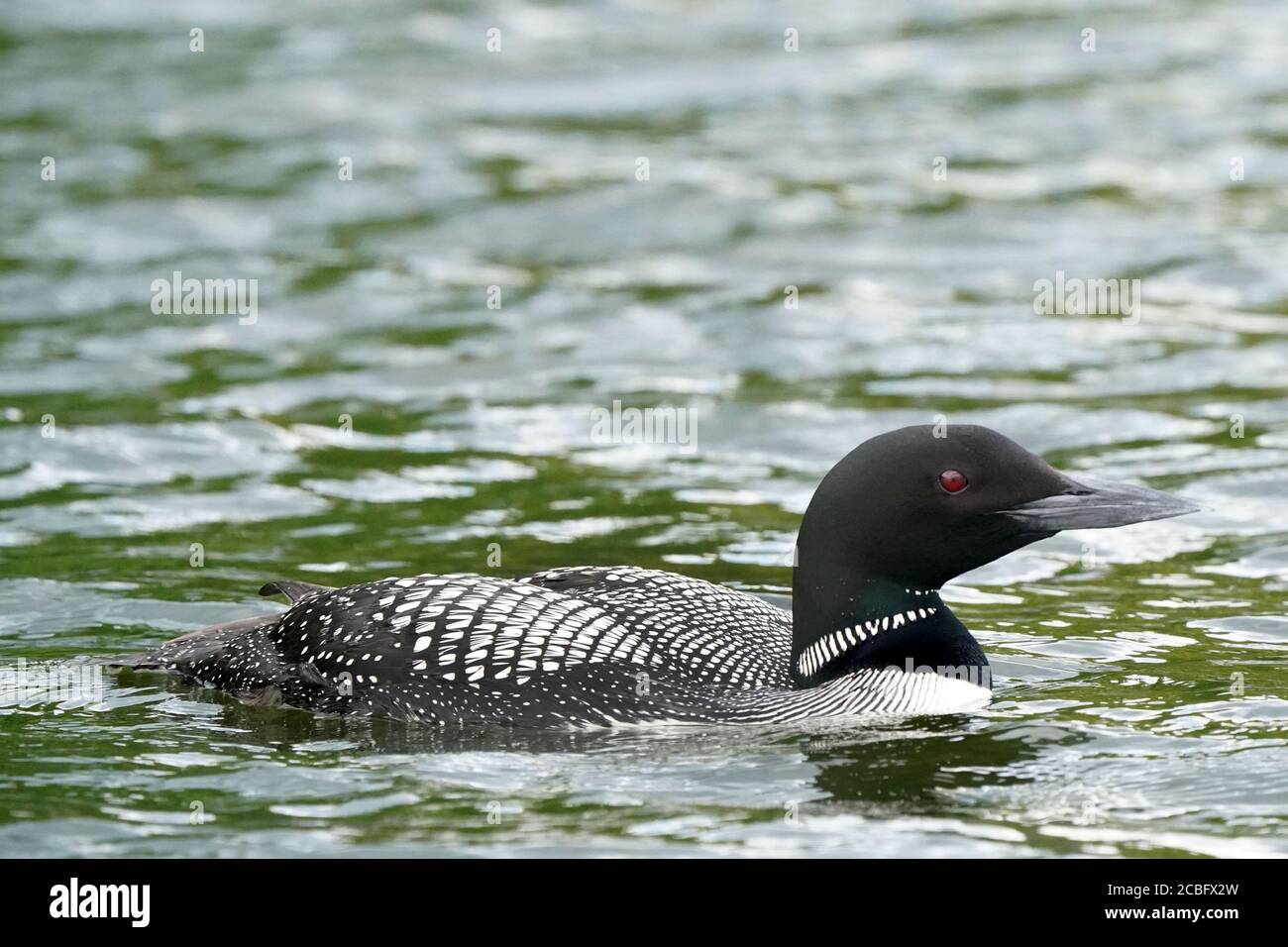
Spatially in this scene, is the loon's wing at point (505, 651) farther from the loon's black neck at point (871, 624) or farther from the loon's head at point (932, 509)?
the loon's head at point (932, 509)

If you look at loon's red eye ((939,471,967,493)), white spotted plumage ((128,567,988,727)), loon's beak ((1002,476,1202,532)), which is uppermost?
loon's red eye ((939,471,967,493))

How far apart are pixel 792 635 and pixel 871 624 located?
1.12ft

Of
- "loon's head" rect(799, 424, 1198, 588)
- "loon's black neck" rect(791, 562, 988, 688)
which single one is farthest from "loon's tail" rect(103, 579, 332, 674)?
"loon's head" rect(799, 424, 1198, 588)

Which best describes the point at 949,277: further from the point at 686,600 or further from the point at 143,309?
the point at 686,600

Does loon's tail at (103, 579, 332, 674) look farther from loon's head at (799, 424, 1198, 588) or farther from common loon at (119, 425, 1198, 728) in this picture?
loon's head at (799, 424, 1198, 588)

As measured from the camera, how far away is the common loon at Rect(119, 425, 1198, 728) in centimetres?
593

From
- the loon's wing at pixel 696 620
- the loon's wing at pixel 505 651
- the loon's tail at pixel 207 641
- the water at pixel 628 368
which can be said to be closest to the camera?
the water at pixel 628 368

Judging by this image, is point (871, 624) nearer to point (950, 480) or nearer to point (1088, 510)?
point (950, 480)

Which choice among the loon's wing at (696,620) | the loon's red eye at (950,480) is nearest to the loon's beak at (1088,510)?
the loon's red eye at (950,480)

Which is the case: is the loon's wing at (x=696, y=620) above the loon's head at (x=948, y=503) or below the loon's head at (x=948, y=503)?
below

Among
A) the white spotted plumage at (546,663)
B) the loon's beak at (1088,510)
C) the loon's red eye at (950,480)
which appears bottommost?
the white spotted plumage at (546,663)

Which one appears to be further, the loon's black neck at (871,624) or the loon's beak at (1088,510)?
the loon's black neck at (871,624)

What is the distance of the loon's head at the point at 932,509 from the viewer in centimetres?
591
